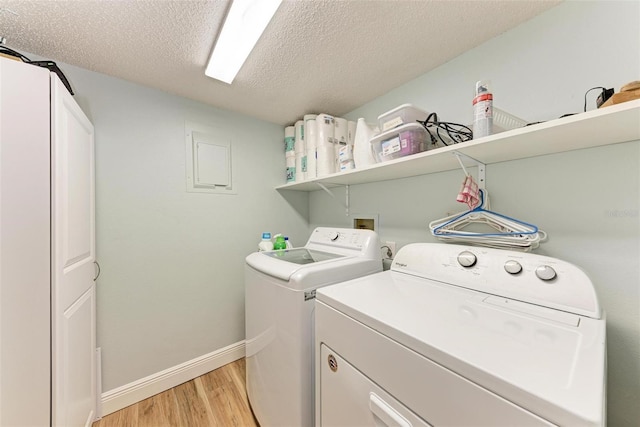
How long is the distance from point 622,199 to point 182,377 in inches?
104

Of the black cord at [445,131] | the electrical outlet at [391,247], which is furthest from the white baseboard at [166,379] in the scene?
the black cord at [445,131]

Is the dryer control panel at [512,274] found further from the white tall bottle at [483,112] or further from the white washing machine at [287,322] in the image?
the white tall bottle at [483,112]

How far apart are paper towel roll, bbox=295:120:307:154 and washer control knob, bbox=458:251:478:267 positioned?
146cm

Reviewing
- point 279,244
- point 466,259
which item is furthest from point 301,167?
point 466,259

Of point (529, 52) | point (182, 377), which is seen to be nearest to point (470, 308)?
point (529, 52)

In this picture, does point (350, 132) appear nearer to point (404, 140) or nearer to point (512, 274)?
point (404, 140)

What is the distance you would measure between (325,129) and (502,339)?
160 cm

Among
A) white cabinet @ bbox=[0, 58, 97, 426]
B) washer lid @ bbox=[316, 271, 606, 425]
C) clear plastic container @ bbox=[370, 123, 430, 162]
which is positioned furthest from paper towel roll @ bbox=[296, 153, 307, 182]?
white cabinet @ bbox=[0, 58, 97, 426]

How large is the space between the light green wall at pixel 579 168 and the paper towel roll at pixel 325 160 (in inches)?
31.8

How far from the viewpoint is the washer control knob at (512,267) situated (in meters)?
0.83

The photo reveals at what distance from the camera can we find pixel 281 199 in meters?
2.25

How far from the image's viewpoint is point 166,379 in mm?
1660

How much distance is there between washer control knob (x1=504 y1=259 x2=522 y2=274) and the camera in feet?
2.73

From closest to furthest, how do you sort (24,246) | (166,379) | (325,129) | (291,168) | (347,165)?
(24,246) < (347,165) < (166,379) < (325,129) < (291,168)
